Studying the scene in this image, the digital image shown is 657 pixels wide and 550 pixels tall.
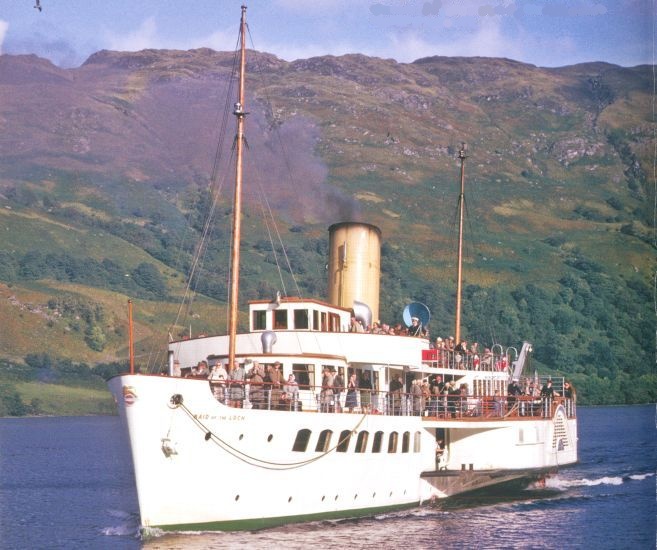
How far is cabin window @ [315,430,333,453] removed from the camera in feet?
117

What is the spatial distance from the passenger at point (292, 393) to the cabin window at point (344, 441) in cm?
228

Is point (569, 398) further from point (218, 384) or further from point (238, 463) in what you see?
point (218, 384)

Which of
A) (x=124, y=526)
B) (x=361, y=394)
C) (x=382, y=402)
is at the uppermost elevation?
(x=361, y=394)

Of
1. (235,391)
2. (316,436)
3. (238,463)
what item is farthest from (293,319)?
(238,463)

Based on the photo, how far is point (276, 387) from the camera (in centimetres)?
3522

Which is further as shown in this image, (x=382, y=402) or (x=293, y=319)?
(x=293, y=319)

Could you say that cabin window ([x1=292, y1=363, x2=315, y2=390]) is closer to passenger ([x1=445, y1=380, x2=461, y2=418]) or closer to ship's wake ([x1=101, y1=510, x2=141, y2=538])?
passenger ([x1=445, y1=380, x2=461, y2=418])

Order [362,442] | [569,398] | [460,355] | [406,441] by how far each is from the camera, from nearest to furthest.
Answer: [362,442] < [406,441] < [460,355] < [569,398]

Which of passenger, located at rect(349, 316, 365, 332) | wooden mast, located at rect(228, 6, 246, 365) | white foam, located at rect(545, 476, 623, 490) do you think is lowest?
white foam, located at rect(545, 476, 623, 490)

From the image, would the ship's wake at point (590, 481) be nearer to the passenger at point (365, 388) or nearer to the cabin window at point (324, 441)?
the passenger at point (365, 388)

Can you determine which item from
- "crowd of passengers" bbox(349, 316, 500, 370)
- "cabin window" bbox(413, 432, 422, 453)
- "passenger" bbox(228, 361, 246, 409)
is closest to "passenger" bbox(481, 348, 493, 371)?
"crowd of passengers" bbox(349, 316, 500, 370)

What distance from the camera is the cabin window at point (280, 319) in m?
40.3

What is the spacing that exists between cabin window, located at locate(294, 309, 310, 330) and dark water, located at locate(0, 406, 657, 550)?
733cm

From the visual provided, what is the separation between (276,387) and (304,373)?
2.94 meters
